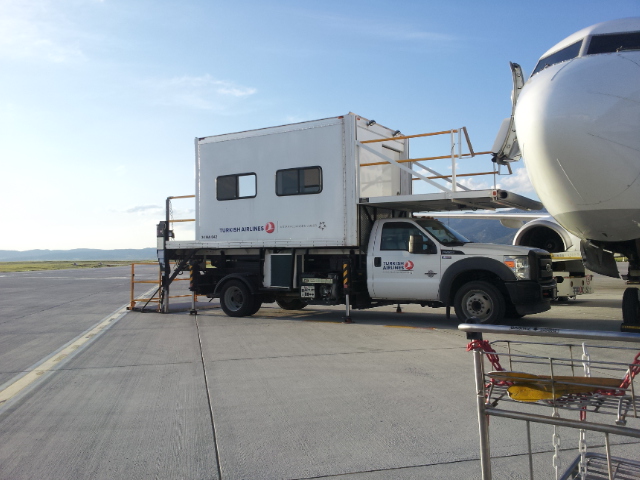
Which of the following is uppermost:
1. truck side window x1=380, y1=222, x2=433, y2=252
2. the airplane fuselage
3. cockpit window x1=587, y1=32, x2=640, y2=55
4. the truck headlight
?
cockpit window x1=587, y1=32, x2=640, y2=55

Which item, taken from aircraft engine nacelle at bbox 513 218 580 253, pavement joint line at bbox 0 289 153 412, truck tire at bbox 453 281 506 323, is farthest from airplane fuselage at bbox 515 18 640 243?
pavement joint line at bbox 0 289 153 412

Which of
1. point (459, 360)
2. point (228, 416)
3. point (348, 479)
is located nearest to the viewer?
point (348, 479)

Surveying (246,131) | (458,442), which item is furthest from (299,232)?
(458,442)

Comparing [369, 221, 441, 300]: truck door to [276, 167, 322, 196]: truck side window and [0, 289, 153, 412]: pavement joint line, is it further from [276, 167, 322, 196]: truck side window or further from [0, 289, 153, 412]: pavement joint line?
[0, 289, 153, 412]: pavement joint line

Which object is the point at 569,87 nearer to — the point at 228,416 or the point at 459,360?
the point at 459,360

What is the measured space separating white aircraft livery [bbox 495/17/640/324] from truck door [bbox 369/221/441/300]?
10.2 feet

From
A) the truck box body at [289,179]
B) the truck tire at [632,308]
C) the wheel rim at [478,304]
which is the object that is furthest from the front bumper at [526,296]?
the truck box body at [289,179]

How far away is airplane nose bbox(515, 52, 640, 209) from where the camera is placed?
632cm

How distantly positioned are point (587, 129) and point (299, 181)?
614 cm

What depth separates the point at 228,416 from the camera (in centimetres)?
495

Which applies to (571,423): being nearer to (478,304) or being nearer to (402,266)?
Result: (478,304)

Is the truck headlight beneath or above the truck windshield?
beneath

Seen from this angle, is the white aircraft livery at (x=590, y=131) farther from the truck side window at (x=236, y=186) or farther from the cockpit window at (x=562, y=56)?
the truck side window at (x=236, y=186)

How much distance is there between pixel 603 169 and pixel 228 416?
4.88 meters
